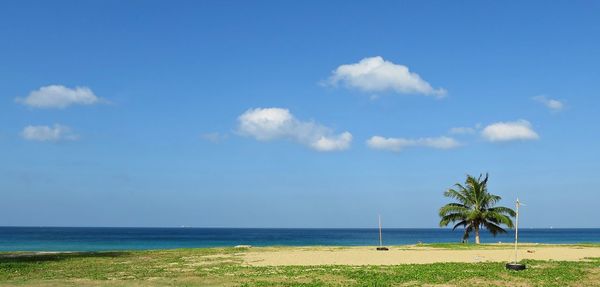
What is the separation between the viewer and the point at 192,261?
3916cm

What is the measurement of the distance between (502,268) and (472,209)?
38849 millimetres

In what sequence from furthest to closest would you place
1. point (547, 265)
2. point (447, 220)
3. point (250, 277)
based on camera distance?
1. point (447, 220)
2. point (547, 265)
3. point (250, 277)

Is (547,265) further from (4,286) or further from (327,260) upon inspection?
(4,286)

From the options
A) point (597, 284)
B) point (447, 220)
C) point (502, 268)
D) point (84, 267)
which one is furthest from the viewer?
point (447, 220)

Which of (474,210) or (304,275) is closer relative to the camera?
(304,275)

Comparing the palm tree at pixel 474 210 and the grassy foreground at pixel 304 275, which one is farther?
the palm tree at pixel 474 210

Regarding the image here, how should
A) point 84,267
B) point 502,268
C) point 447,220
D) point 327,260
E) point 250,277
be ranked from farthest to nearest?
point 447,220 < point 327,260 < point 84,267 < point 502,268 < point 250,277

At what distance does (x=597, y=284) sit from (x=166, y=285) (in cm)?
1971

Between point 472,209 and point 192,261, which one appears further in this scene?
point 472,209

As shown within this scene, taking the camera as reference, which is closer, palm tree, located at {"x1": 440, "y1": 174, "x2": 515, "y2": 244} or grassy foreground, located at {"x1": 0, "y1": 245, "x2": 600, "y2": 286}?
grassy foreground, located at {"x1": 0, "y1": 245, "x2": 600, "y2": 286}

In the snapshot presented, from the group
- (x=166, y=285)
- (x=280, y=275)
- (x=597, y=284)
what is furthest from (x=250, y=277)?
(x=597, y=284)

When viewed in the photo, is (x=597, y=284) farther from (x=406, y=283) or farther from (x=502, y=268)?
(x=406, y=283)

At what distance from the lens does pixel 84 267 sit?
3547 centimetres

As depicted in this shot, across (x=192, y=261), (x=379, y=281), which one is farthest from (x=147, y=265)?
(x=379, y=281)
